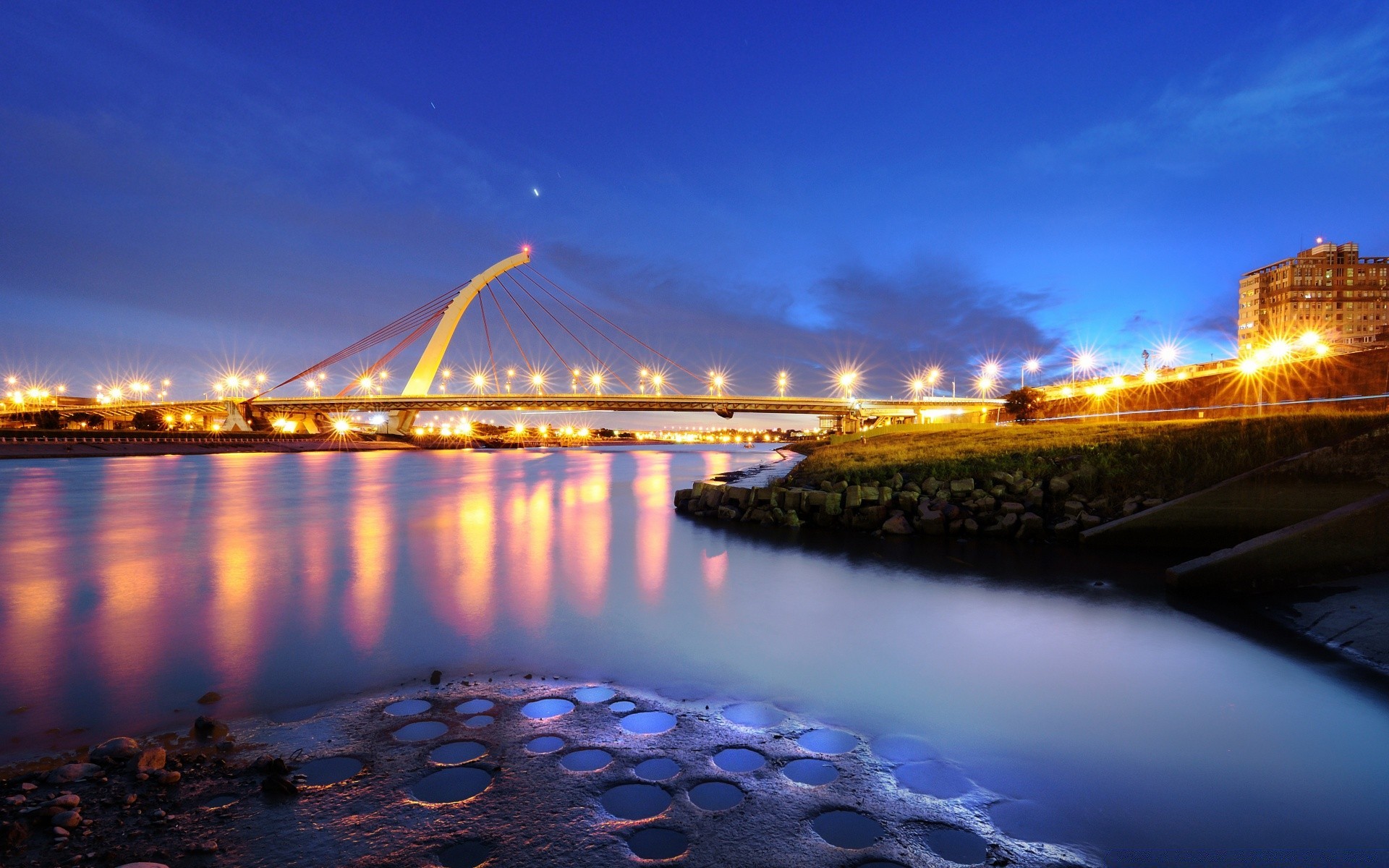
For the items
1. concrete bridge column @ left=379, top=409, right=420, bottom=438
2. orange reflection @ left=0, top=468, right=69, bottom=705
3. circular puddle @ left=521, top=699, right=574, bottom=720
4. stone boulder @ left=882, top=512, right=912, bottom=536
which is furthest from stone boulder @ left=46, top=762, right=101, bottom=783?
concrete bridge column @ left=379, top=409, right=420, bottom=438

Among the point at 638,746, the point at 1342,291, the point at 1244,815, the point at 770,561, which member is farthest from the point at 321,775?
the point at 1342,291

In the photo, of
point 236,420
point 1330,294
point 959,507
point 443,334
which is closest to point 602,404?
point 443,334

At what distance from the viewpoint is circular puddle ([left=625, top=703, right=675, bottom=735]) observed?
527 centimetres

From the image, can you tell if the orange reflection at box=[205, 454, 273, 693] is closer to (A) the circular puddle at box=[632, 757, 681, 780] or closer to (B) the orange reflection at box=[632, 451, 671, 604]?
(A) the circular puddle at box=[632, 757, 681, 780]

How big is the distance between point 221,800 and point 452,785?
137 centimetres

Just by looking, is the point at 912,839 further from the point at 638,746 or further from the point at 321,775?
the point at 321,775

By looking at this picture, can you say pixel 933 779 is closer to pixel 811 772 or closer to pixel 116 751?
pixel 811 772

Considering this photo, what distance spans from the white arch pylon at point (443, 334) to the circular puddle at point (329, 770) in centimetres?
8387

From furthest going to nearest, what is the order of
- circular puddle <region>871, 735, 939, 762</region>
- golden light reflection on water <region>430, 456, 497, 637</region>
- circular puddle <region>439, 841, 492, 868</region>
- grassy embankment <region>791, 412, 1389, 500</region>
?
grassy embankment <region>791, 412, 1389, 500</region>, golden light reflection on water <region>430, 456, 497, 637</region>, circular puddle <region>871, 735, 939, 762</region>, circular puddle <region>439, 841, 492, 868</region>

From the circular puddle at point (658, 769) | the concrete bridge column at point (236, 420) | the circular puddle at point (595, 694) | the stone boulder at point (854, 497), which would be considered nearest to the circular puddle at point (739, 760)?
the circular puddle at point (658, 769)

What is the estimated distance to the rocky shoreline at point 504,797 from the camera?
352 cm

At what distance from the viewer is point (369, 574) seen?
12766 millimetres

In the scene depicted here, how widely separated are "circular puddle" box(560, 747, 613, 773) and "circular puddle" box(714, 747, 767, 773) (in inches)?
31.9

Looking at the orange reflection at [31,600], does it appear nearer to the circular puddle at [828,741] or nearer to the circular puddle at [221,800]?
the circular puddle at [221,800]
